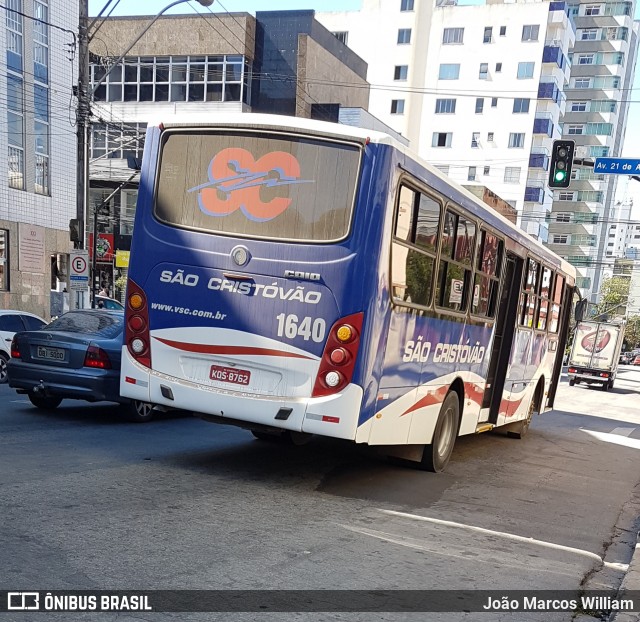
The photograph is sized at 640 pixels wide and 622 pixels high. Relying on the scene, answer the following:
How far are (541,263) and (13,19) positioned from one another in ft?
67.3

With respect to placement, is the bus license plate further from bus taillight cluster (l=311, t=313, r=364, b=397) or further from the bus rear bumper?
bus taillight cluster (l=311, t=313, r=364, b=397)

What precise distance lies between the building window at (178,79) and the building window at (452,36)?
34834 mm

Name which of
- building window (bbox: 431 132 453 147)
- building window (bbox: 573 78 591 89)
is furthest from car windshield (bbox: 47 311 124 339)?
building window (bbox: 573 78 591 89)

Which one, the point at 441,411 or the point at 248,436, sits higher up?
the point at 441,411

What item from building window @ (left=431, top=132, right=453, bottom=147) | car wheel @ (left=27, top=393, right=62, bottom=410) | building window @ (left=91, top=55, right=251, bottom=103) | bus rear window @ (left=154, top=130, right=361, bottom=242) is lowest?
car wheel @ (left=27, top=393, right=62, bottom=410)

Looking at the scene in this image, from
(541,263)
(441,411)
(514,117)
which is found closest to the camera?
(441,411)

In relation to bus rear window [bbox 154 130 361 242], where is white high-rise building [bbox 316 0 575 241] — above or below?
above

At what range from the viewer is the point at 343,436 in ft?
20.4

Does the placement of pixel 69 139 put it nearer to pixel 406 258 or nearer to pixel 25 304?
pixel 25 304

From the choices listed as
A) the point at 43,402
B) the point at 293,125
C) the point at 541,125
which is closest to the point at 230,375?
the point at 293,125

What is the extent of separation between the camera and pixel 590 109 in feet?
294

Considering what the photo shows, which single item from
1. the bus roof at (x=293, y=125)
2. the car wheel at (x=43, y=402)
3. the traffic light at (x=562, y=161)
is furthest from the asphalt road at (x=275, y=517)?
the traffic light at (x=562, y=161)

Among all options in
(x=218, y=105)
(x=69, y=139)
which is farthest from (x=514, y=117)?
(x=69, y=139)

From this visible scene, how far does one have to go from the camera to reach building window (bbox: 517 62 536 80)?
65188 millimetres
